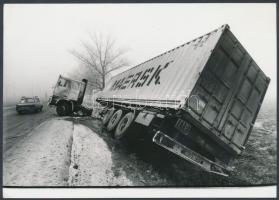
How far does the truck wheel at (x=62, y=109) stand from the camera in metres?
13.5

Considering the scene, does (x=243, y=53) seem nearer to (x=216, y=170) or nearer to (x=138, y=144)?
(x=216, y=170)

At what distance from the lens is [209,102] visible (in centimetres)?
518

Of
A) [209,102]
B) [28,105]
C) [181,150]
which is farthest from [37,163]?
[28,105]

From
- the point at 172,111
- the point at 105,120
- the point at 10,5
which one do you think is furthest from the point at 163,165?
the point at 10,5

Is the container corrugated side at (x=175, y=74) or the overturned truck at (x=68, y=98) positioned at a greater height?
the container corrugated side at (x=175, y=74)

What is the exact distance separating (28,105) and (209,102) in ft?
44.2

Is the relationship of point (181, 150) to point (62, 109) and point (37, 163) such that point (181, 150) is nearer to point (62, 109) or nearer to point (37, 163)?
point (37, 163)

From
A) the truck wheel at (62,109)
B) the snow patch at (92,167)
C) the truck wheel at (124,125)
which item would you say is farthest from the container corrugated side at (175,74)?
the truck wheel at (62,109)

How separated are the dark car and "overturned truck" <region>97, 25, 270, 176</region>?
11.3m

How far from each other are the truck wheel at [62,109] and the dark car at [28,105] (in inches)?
122

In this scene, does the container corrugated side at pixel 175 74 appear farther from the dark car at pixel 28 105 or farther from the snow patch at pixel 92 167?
the dark car at pixel 28 105

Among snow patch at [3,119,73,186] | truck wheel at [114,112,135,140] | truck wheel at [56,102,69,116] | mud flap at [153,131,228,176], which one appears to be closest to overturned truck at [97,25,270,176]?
mud flap at [153,131,228,176]

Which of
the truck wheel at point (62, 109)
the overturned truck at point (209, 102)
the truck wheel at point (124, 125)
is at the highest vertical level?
the overturned truck at point (209, 102)

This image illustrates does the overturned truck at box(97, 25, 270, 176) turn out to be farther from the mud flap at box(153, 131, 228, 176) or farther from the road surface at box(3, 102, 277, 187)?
the road surface at box(3, 102, 277, 187)
